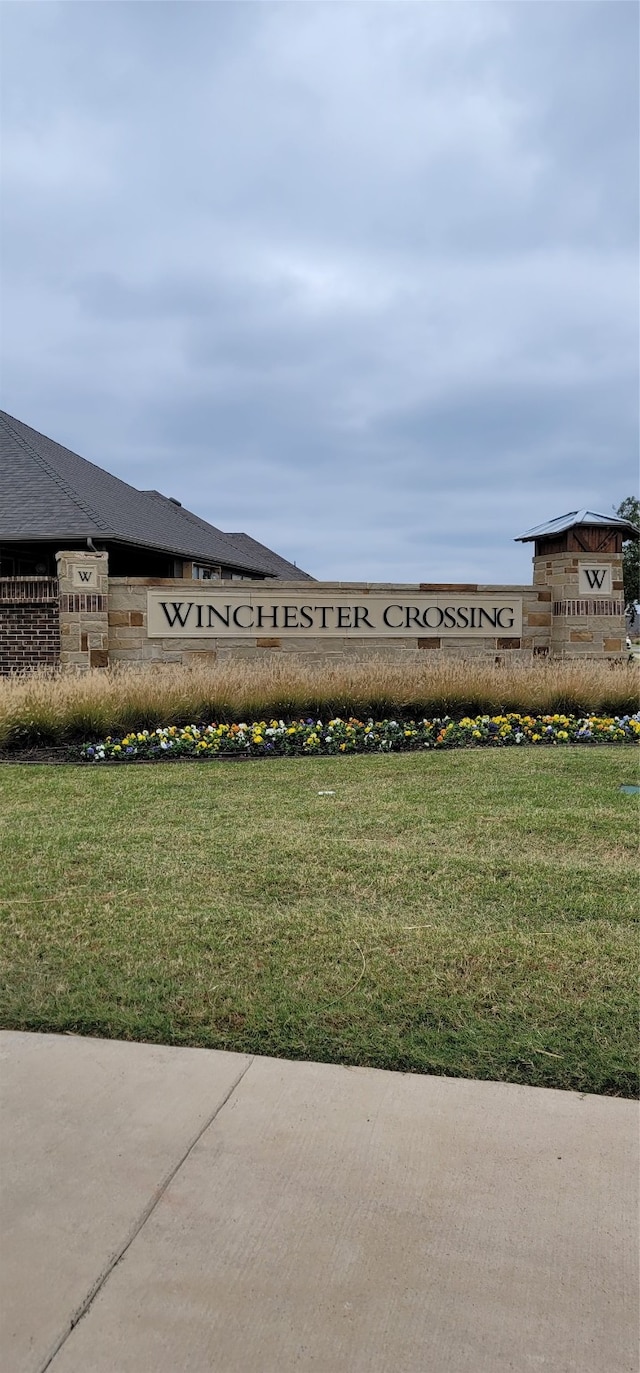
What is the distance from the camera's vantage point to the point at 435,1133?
Answer: 8.79 ft

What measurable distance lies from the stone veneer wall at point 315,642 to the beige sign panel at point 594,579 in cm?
61

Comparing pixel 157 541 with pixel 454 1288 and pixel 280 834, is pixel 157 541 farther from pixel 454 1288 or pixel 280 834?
pixel 454 1288

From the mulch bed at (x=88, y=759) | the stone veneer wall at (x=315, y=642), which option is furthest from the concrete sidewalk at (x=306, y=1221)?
the stone veneer wall at (x=315, y=642)

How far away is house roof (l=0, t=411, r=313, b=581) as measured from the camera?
19.7m

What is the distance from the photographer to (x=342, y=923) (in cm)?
430

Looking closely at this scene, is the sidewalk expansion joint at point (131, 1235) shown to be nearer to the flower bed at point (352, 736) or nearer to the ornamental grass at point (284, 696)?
the flower bed at point (352, 736)

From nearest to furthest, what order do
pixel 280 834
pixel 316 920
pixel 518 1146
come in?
pixel 518 1146 < pixel 316 920 < pixel 280 834

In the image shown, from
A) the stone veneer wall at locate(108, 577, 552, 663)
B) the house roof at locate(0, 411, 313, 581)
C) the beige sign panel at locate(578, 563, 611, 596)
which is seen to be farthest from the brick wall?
the beige sign panel at locate(578, 563, 611, 596)

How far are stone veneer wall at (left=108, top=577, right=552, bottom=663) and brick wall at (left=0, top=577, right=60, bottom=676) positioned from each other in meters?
1.06

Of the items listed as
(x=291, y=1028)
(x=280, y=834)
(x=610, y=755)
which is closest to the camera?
(x=291, y=1028)

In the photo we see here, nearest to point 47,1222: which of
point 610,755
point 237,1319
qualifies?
point 237,1319

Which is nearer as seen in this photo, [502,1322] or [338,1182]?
[502,1322]

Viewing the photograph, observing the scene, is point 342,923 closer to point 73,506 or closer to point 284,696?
point 284,696

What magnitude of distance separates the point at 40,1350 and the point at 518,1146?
1.37 meters
